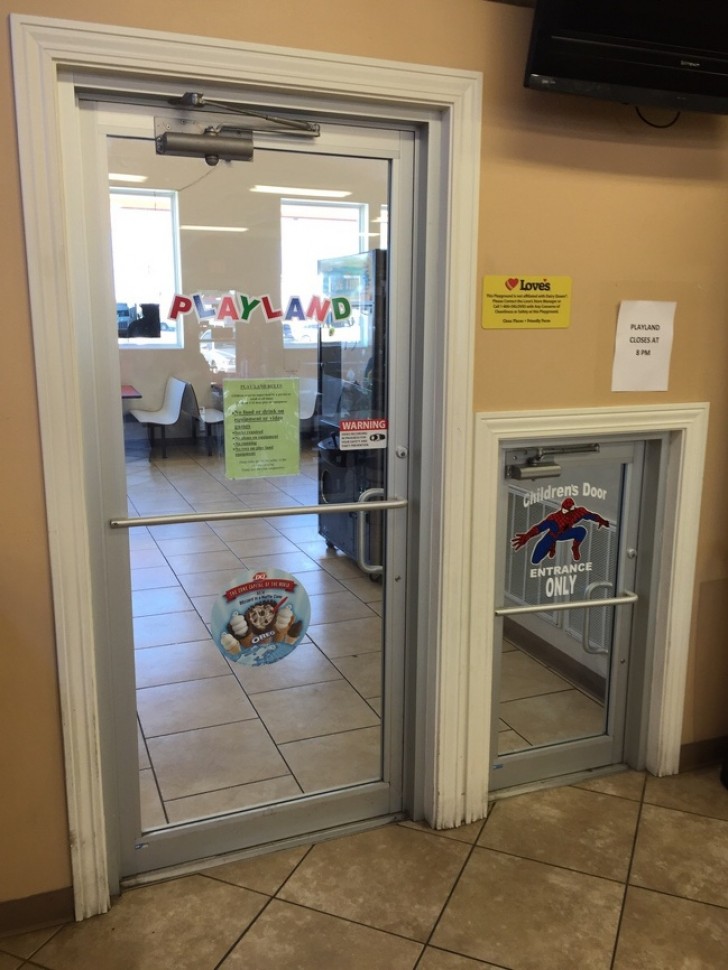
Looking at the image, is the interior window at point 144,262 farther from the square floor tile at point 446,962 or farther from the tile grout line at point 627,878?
the tile grout line at point 627,878

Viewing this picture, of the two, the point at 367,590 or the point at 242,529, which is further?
the point at 367,590

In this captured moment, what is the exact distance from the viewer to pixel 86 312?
1.93 metres

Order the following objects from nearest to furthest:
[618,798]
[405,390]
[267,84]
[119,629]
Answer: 1. [267,84]
2. [119,629]
3. [405,390]
4. [618,798]

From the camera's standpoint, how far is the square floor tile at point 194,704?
7.68ft

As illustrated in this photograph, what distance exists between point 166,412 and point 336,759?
1206mm

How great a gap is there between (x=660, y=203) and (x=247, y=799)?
213 centimetres

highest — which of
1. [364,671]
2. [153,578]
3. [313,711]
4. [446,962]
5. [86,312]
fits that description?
[86,312]

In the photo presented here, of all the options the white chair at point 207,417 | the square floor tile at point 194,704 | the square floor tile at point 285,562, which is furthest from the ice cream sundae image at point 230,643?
the white chair at point 207,417

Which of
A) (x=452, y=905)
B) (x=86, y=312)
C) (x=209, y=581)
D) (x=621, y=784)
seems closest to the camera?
(x=86, y=312)

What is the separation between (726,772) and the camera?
2689mm

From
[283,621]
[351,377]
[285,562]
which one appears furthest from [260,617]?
[351,377]

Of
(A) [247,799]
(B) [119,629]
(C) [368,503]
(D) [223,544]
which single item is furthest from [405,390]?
(A) [247,799]

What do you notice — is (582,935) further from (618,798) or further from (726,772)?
(726,772)

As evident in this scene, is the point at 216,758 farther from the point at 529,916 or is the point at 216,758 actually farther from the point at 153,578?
the point at 529,916
